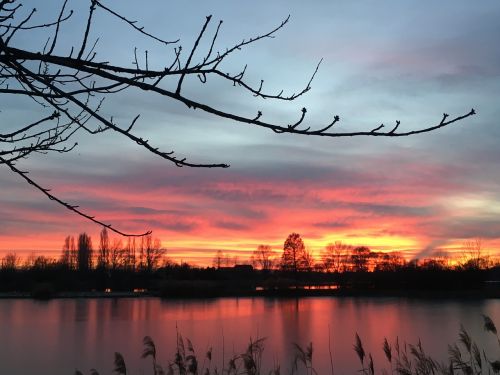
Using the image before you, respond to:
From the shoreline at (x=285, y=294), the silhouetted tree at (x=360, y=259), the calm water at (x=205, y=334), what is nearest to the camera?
the calm water at (x=205, y=334)

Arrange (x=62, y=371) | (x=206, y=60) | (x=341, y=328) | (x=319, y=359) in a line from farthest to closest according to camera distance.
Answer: (x=341, y=328) → (x=319, y=359) → (x=62, y=371) → (x=206, y=60)

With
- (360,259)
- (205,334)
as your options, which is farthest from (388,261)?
(205,334)

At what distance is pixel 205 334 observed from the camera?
76.4 feet

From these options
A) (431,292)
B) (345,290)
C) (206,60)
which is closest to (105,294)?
(345,290)

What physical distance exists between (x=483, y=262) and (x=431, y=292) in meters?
14.2

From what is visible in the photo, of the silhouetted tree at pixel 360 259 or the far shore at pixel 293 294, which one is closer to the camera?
the far shore at pixel 293 294

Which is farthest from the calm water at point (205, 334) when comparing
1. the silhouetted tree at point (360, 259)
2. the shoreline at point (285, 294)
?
the silhouetted tree at point (360, 259)

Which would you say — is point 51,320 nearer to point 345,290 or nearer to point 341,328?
point 341,328

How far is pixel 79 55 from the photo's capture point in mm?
1639

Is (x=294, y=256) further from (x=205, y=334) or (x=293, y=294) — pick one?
(x=205, y=334)

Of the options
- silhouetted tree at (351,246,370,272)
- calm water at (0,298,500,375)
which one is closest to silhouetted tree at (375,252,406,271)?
silhouetted tree at (351,246,370,272)

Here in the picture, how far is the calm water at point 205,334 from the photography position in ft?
55.8

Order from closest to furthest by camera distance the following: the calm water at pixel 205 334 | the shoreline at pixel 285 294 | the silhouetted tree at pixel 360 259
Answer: the calm water at pixel 205 334 → the shoreline at pixel 285 294 → the silhouetted tree at pixel 360 259

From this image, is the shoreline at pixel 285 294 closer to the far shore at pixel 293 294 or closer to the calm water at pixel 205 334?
the far shore at pixel 293 294
